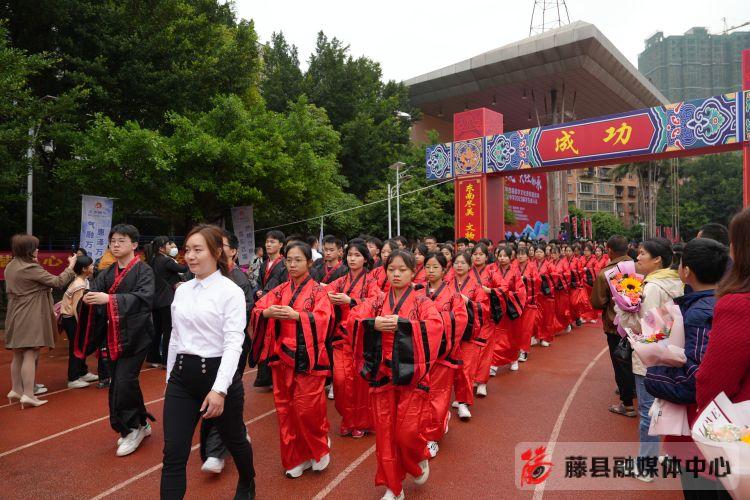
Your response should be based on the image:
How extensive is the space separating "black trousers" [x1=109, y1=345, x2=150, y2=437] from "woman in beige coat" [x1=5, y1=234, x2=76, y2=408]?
1830 mm

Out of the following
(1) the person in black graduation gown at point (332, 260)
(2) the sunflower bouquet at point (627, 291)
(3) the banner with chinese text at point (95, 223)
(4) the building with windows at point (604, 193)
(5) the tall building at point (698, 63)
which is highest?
(5) the tall building at point (698, 63)

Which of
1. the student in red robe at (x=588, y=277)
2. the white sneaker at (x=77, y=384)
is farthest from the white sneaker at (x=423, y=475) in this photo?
the student in red robe at (x=588, y=277)

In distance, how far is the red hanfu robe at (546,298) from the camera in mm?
8344

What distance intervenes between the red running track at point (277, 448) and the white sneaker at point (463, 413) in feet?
0.24

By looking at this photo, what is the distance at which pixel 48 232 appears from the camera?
1266 cm

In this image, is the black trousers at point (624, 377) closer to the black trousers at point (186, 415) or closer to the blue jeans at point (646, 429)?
the blue jeans at point (646, 429)

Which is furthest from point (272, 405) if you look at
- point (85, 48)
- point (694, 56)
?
point (694, 56)

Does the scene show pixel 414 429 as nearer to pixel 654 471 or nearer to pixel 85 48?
pixel 654 471

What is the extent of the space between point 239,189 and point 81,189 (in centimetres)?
353

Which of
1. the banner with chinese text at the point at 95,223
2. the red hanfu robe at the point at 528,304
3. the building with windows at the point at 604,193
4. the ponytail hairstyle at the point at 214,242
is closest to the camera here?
the ponytail hairstyle at the point at 214,242

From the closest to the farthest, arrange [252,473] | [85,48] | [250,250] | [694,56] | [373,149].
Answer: [252,473] → [85,48] → [250,250] → [373,149] → [694,56]

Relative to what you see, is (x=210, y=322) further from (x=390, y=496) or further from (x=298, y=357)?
(x=390, y=496)

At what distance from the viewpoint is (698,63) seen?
213 feet

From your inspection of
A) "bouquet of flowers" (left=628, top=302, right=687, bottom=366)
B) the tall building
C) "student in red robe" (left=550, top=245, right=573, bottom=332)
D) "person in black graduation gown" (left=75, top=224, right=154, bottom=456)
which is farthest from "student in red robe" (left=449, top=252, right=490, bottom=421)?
the tall building
